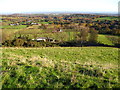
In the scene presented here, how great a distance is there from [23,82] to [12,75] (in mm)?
1168

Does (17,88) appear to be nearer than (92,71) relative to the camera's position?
Yes

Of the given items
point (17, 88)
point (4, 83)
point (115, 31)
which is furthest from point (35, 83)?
point (115, 31)

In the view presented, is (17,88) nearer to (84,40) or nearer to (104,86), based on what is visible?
(104,86)

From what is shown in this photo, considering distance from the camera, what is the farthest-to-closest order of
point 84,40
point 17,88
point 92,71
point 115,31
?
point 115,31
point 84,40
point 92,71
point 17,88

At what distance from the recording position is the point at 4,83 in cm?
572

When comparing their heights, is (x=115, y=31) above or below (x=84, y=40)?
above

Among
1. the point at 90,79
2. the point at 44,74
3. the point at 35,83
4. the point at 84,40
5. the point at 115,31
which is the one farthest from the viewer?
the point at 115,31

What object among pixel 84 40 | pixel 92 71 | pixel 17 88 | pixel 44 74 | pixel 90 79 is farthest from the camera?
pixel 84 40

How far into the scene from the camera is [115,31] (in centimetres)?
5875

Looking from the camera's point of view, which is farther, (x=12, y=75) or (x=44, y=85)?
(x=12, y=75)

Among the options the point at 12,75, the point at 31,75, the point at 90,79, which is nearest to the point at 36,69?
the point at 31,75

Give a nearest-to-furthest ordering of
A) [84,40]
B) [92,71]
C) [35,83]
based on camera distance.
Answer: [35,83] → [92,71] → [84,40]

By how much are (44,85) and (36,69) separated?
1890mm

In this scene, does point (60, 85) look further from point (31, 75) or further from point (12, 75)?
point (12, 75)
